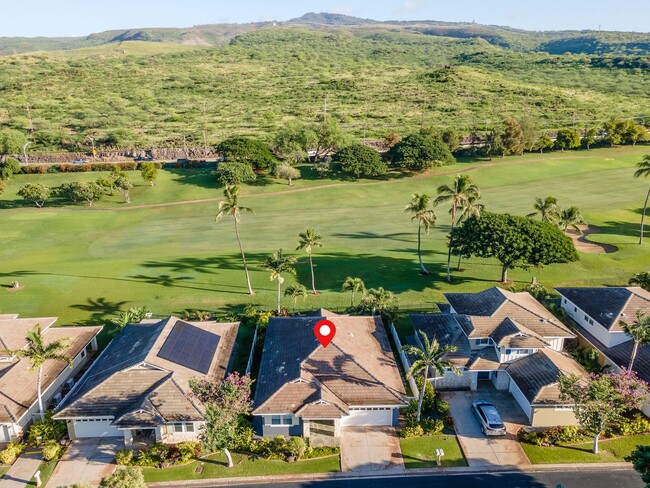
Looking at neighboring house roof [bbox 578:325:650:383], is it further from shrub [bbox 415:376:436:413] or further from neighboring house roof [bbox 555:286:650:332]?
shrub [bbox 415:376:436:413]

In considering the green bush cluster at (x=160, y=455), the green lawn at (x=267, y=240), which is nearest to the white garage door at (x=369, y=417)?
the green bush cluster at (x=160, y=455)

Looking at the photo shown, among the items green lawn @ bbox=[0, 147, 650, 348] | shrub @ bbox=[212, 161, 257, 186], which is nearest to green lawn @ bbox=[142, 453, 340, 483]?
green lawn @ bbox=[0, 147, 650, 348]

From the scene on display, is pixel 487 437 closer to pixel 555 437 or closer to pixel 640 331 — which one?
pixel 555 437

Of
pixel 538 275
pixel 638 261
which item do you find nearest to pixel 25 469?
pixel 538 275

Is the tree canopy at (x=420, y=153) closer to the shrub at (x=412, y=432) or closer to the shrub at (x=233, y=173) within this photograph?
the shrub at (x=233, y=173)

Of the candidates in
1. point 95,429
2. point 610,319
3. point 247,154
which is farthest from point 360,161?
point 95,429
